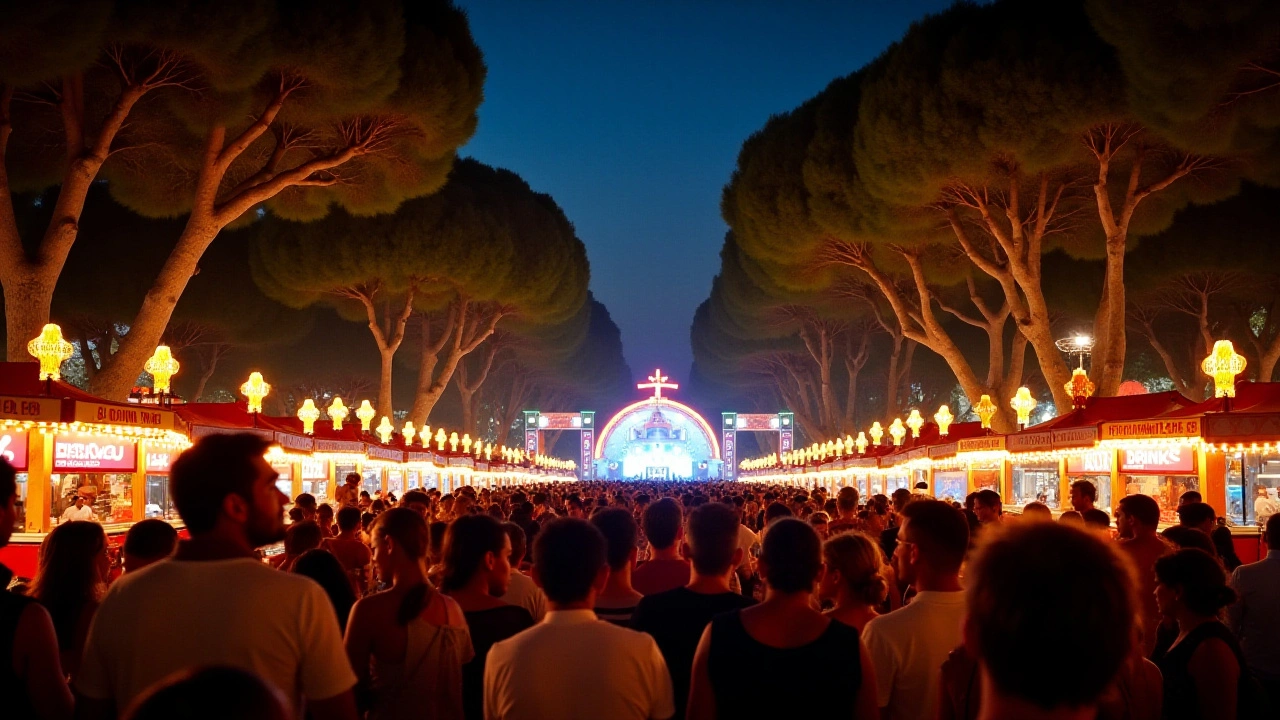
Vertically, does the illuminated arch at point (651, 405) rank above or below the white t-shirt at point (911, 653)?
above

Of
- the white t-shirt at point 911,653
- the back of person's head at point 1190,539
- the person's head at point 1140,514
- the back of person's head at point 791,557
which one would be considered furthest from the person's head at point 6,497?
the person's head at point 1140,514

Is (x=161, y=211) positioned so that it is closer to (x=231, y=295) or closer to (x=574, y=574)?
(x=231, y=295)

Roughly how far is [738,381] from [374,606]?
7073 cm

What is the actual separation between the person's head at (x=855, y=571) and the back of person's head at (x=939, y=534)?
445 millimetres

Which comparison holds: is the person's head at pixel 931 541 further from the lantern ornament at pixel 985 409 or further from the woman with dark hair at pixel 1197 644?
the lantern ornament at pixel 985 409

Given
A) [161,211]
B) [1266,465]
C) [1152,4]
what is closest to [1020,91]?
[1152,4]

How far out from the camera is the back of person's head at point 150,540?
5195mm

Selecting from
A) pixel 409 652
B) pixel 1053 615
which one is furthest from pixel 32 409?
pixel 1053 615

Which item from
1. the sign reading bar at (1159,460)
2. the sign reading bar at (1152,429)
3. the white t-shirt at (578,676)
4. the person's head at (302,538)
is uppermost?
the sign reading bar at (1152,429)

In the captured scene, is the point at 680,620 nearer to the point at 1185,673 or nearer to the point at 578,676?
the point at 578,676

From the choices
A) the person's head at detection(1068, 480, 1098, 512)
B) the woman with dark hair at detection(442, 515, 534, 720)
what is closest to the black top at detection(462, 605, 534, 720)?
the woman with dark hair at detection(442, 515, 534, 720)

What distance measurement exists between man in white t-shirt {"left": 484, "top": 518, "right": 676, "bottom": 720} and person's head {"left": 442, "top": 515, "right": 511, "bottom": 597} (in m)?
1.10

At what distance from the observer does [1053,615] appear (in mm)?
2033

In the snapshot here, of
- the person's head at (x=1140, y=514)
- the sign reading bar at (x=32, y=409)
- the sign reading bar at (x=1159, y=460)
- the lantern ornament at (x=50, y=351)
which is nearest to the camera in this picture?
the person's head at (x=1140, y=514)
